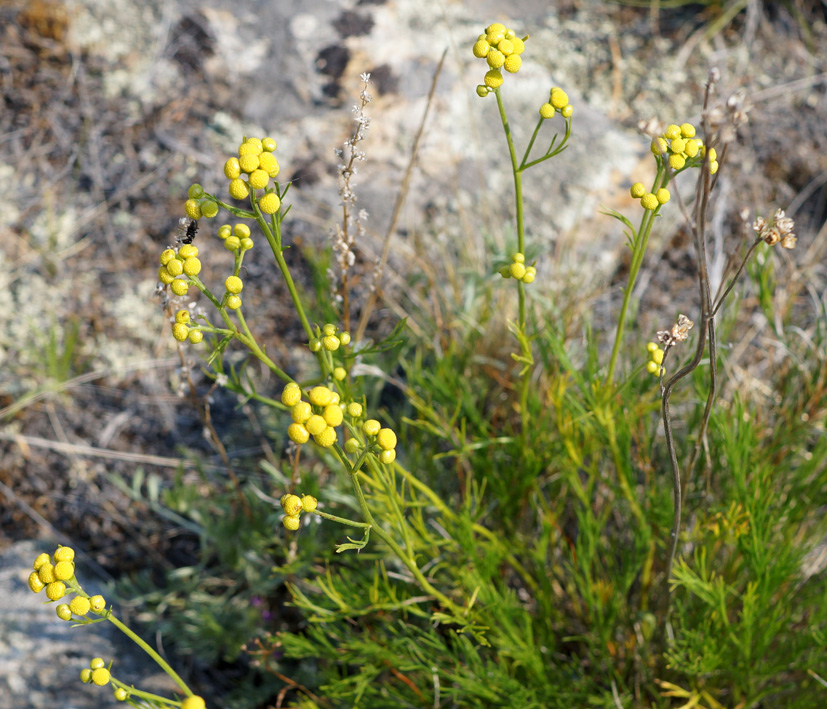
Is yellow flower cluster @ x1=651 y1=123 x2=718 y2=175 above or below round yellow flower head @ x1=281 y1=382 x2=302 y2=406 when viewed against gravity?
above

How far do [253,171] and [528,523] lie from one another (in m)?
1.32

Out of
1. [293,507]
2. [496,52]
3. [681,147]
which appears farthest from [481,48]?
[293,507]

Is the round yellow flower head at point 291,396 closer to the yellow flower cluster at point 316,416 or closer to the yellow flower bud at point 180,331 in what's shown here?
the yellow flower cluster at point 316,416

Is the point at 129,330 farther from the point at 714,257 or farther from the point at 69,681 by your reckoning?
the point at 714,257

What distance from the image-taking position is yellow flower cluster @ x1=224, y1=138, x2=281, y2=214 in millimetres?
954

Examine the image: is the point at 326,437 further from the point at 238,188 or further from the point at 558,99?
the point at 558,99

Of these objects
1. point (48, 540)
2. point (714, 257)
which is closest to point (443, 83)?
point (714, 257)

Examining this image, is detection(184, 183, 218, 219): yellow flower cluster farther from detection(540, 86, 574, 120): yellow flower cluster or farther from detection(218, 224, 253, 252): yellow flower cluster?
detection(540, 86, 574, 120): yellow flower cluster

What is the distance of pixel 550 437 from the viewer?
1.88m

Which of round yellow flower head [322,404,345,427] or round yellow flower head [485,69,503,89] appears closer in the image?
round yellow flower head [322,404,345,427]

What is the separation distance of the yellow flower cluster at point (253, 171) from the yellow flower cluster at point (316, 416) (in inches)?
10.8

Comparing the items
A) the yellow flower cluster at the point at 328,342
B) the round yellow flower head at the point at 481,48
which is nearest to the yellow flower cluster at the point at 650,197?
the round yellow flower head at the point at 481,48

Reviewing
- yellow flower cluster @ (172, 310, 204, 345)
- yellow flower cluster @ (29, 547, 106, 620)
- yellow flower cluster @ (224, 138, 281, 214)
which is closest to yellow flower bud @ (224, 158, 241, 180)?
yellow flower cluster @ (224, 138, 281, 214)

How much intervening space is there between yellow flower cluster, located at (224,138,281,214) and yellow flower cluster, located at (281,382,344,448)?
0.27 m
